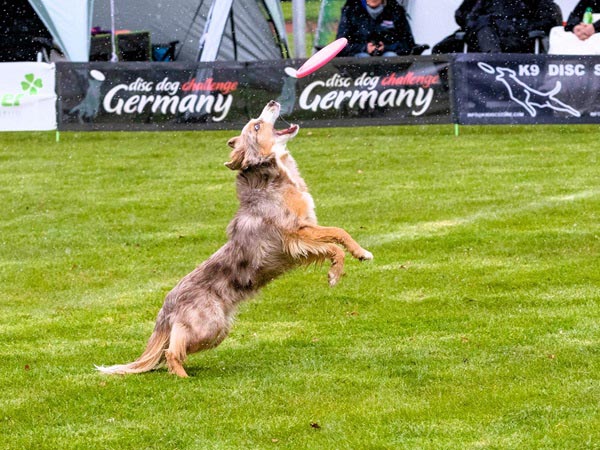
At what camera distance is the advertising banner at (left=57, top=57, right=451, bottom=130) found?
18.8 meters

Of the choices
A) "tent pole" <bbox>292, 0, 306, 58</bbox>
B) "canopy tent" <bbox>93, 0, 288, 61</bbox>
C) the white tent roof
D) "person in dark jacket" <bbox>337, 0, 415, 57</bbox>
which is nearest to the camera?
"person in dark jacket" <bbox>337, 0, 415, 57</bbox>

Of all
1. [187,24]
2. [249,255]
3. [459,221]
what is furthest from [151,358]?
[187,24]

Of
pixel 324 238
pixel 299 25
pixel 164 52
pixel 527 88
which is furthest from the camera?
pixel 164 52

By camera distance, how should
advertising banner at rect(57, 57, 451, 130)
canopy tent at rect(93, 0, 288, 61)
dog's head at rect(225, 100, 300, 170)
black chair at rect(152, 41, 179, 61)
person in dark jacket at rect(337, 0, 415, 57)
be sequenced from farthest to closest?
black chair at rect(152, 41, 179, 61), canopy tent at rect(93, 0, 288, 61), person in dark jacket at rect(337, 0, 415, 57), advertising banner at rect(57, 57, 451, 130), dog's head at rect(225, 100, 300, 170)

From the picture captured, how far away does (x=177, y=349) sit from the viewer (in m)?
7.45

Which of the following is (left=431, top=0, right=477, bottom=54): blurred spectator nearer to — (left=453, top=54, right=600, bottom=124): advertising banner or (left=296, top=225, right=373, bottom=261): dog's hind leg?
(left=453, top=54, right=600, bottom=124): advertising banner

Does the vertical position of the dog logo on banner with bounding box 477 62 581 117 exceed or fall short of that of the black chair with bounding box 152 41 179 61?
it exceeds it

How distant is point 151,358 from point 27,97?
13143mm

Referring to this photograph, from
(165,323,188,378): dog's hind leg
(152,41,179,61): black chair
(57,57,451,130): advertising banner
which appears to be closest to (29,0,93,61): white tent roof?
(152,41,179,61): black chair

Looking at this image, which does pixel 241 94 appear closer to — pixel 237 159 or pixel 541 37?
pixel 541 37

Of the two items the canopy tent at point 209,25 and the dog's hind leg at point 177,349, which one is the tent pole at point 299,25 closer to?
the canopy tent at point 209,25

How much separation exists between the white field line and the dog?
4102 mm

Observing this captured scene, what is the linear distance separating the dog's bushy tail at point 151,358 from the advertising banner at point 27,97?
12.8m

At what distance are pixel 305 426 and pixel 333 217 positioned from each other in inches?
287
